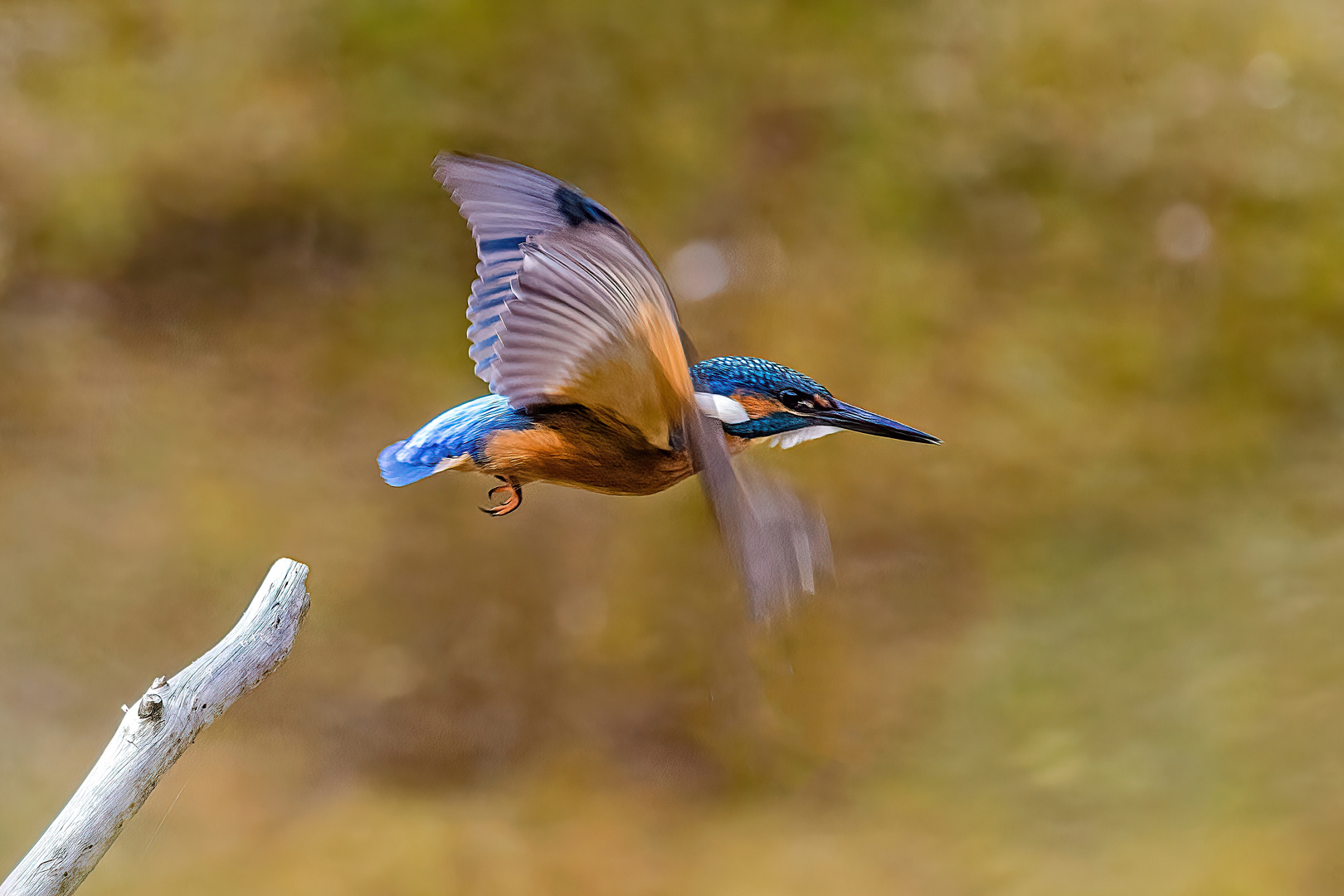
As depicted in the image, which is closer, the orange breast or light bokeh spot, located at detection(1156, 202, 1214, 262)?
the orange breast

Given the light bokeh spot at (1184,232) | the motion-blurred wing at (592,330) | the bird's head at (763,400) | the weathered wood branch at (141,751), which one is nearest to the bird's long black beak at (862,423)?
the bird's head at (763,400)

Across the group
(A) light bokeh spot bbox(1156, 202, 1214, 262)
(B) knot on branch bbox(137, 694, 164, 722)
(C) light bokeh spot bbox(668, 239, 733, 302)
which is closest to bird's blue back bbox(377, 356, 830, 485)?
(B) knot on branch bbox(137, 694, 164, 722)

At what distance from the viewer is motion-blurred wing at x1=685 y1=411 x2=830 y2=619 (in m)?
0.40

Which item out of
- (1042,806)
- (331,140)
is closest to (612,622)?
(1042,806)

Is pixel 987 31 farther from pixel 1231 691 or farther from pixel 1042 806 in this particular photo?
pixel 1042 806

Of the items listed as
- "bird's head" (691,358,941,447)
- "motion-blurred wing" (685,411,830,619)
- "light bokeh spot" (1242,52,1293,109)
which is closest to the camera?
"motion-blurred wing" (685,411,830,619)

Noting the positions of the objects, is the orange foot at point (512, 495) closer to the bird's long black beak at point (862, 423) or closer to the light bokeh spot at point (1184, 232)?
the bird's long black beak at point (862, 423)

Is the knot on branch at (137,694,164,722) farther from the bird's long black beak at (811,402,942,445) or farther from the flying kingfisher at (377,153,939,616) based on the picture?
the bird's long black beak at (811,402,942,445)

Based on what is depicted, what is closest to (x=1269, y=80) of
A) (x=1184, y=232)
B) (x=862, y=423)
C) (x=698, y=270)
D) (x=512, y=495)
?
(x=1184, y=232)

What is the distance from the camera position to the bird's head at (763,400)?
1.66 feet

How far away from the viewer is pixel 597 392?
18.0 inches

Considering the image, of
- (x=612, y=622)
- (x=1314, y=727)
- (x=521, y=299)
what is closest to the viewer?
(x=521, y=299)

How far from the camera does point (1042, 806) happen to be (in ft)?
4.45

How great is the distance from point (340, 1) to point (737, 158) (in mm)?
535
